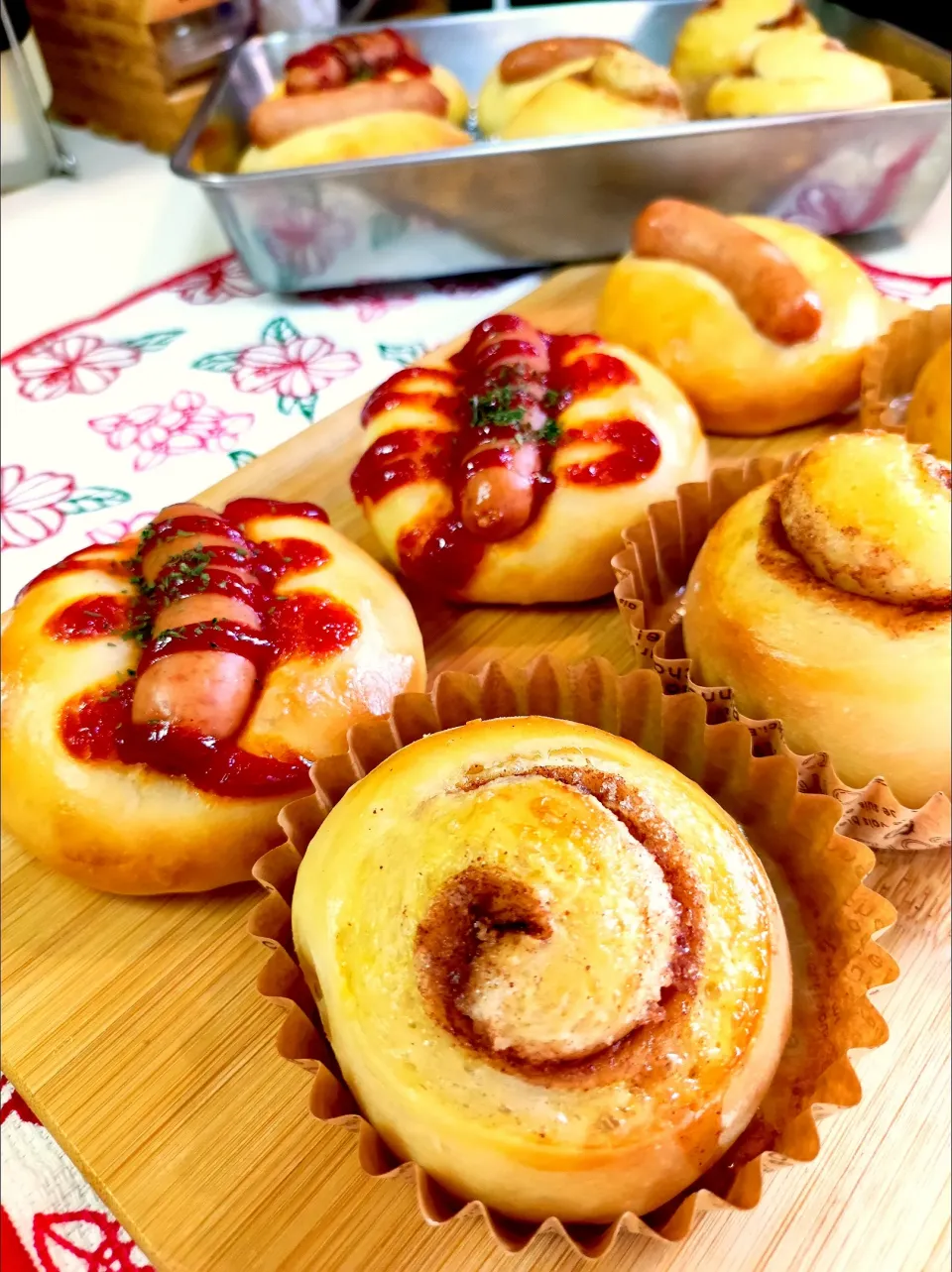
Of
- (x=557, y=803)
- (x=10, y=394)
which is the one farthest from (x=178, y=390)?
(x=557, y=803)

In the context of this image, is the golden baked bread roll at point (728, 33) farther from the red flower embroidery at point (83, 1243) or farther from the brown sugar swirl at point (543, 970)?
the red flower embroidery at point (83, 1243)

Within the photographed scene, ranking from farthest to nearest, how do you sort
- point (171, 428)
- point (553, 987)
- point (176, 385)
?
1. point (176, 385)
2. point (171, 428)
3. point (553, 987)

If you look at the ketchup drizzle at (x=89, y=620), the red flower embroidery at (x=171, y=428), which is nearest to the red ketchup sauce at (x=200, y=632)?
the ketchup drizzle at (x=89, y=620)

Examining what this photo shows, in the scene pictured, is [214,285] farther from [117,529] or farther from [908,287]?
[908,287]

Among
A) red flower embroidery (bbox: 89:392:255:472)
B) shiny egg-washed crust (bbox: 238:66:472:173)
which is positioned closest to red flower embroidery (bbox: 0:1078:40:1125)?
red flower embroidery (bbox: 89:392:255:472)

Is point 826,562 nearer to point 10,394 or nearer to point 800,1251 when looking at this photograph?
point 800,1251

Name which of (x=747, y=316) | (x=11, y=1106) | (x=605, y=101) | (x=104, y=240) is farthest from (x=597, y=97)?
(x=11, y=1106)

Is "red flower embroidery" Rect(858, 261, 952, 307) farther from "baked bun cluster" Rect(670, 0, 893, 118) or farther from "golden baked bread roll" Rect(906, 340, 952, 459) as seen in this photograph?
"golden baked bread roll" Rect(906, 340, 952, 459)
